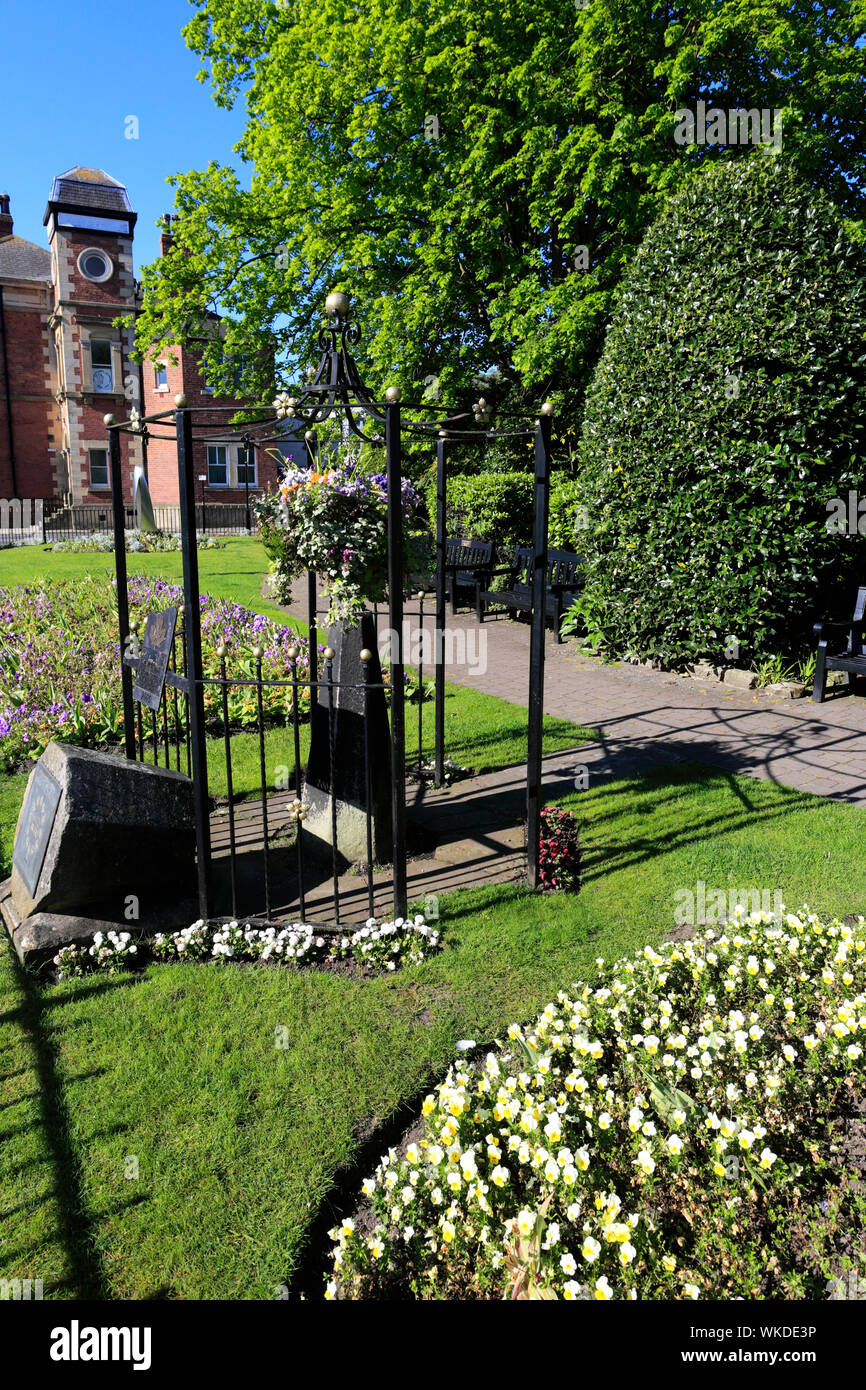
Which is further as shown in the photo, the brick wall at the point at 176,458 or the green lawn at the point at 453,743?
the brick wall at the point at 176,458

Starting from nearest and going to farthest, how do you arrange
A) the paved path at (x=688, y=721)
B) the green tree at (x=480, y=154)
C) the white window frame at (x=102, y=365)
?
the paved path at (x=688, y=721) < the green tree at (x=480, y=154) < the white window frame at (x=102, y=365)

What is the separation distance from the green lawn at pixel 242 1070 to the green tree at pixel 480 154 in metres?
10.9

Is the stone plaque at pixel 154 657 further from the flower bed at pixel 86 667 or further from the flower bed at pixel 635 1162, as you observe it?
the flower bed at pixel 635 1162

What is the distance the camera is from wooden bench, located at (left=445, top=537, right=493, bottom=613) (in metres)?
13.1

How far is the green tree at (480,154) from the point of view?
501 inches

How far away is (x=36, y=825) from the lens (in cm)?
427

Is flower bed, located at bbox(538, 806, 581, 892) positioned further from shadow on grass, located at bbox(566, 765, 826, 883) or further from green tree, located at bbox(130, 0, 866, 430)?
green tree, located at bbox(130, 0, 866, 430)

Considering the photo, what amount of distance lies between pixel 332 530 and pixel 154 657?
4.04ft

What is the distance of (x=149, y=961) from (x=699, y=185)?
31.8 feet

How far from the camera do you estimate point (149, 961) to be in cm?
421

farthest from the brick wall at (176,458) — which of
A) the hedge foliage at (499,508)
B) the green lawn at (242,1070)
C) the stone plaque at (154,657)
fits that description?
the green lawn at (242,1070)

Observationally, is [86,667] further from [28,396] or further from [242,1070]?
[28,396]

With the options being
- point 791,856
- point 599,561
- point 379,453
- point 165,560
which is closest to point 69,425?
point 165,560

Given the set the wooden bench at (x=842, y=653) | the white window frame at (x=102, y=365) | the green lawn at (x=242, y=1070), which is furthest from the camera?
the white window frame at (x=102, y=365)
